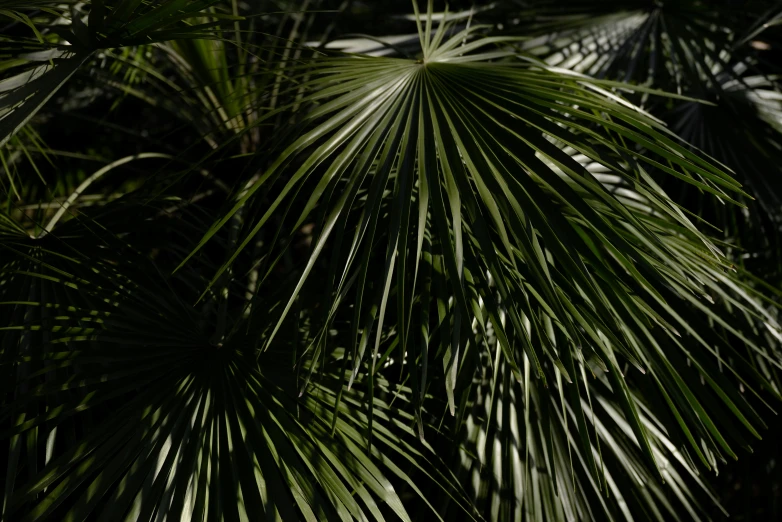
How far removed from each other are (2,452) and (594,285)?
107 centimetres

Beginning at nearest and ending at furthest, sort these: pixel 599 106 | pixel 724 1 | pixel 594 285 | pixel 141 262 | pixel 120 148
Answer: pixel 594 285 < pixel 599 106 < pixel 141 262 < pixel 724 1 < pixel 120 148

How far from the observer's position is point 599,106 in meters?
0.89

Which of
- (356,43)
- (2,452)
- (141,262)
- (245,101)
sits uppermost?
(356,43)

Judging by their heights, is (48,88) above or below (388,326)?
above

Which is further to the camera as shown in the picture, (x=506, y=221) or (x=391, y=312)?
(x=391, y=312)

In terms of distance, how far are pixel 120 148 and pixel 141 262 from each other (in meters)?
1.06

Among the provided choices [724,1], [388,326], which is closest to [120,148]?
[388,326]

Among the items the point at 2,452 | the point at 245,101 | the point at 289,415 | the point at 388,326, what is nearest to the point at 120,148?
the point at 245,101

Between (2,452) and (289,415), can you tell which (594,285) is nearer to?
(289,415)

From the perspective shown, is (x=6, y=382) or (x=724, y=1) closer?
(x=6, y=382)

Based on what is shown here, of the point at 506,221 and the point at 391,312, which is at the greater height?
the point at 506,221

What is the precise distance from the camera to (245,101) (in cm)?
150

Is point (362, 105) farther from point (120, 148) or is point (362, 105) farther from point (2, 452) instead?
point (120, 148)

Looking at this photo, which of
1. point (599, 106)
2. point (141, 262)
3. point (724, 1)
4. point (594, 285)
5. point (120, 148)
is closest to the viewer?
point (594, 285)
